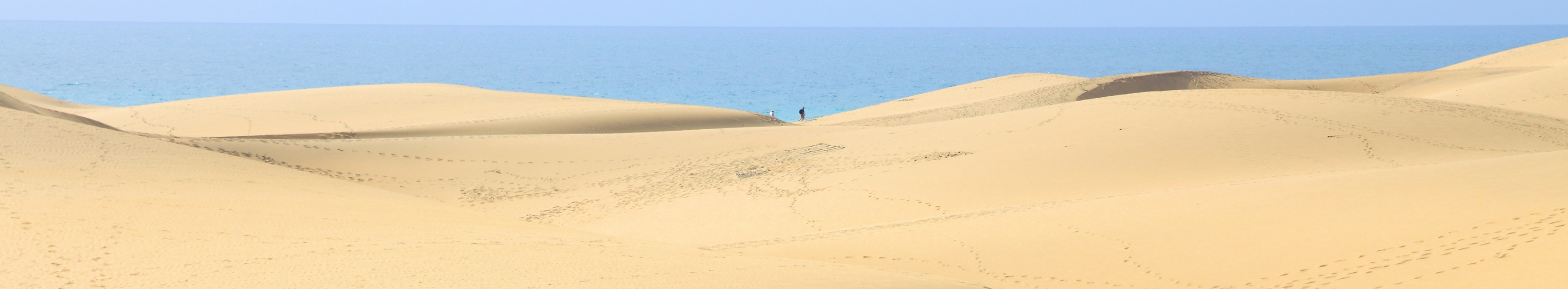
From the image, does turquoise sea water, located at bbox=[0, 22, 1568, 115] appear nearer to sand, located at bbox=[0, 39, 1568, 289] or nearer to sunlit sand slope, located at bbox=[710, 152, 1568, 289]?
sand, located at bbox=[0, 39, 1568, 289]

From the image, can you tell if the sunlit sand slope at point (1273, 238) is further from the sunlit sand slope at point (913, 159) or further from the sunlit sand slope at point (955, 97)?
the sunlit sand slope at point (955, 97)

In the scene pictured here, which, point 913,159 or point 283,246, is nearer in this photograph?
point 283,246

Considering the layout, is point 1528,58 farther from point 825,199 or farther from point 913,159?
point 825,199

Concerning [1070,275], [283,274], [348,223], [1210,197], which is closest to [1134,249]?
[1070,275]

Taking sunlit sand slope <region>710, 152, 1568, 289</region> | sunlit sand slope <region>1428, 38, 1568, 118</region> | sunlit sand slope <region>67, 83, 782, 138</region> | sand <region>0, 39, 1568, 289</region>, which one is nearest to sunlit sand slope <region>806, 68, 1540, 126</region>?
sunlit sand slope <region>1428, 38, 1568, 118</region>

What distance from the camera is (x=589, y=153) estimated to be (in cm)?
1812

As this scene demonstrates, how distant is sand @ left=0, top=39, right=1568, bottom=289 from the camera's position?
22.6ft

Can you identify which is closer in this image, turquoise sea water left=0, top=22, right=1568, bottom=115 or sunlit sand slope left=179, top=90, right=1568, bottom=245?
sunlit sand slope left=179, top=90, right=1568, bottom=245

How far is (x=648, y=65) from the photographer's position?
89.8 meters

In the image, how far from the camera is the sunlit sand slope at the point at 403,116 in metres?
22.4

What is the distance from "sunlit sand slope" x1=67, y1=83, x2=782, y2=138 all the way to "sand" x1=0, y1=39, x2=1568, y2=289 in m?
0.23

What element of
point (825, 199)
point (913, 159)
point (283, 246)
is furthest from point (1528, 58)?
point (283, 246)

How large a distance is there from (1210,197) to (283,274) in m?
8.06

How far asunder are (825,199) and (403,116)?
612 inches
